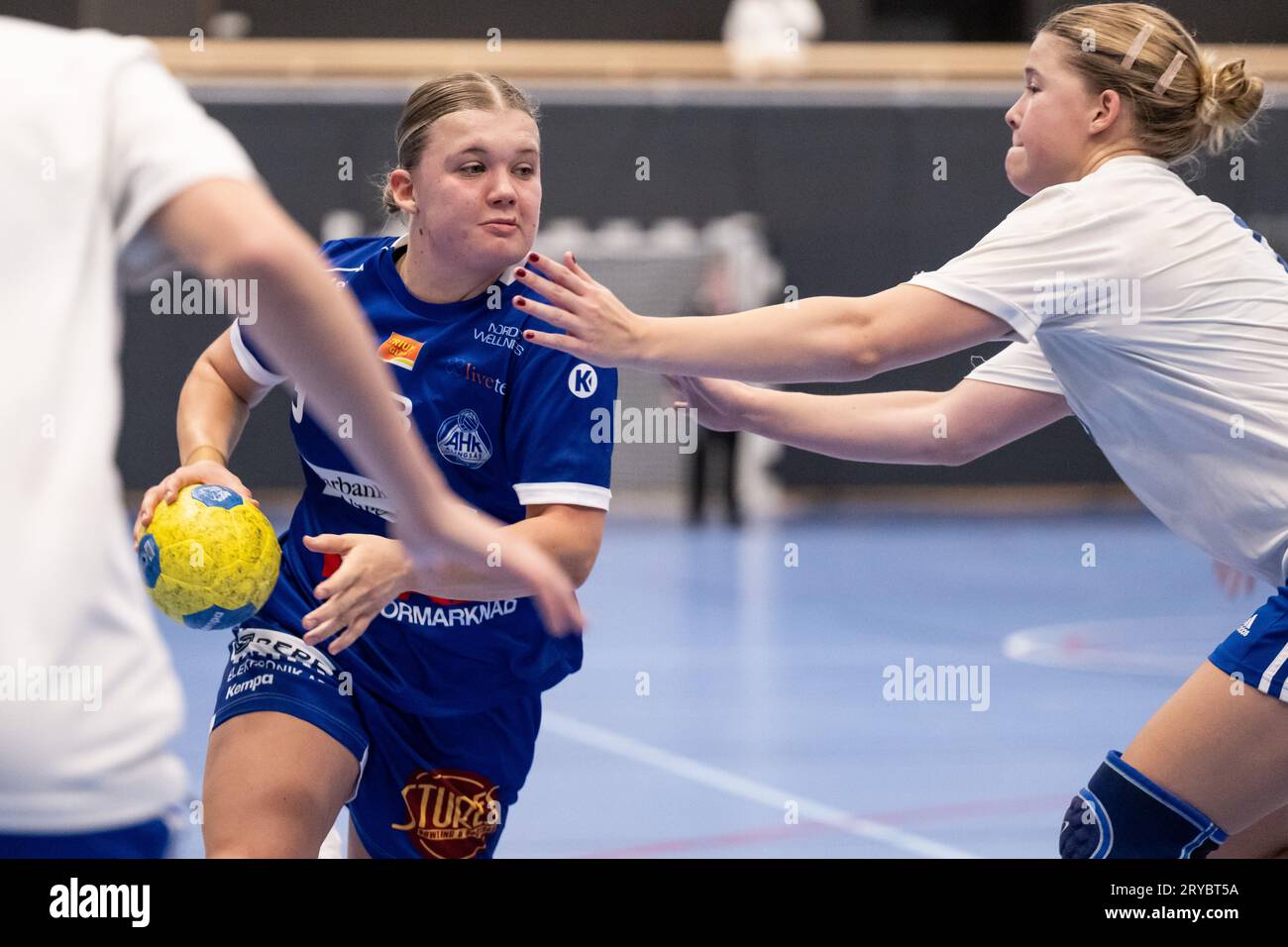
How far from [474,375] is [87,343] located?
6.06ft

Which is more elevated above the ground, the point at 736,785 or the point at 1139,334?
the point at 1139,334

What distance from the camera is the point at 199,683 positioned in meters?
8.06

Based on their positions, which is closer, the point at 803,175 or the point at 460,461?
the point at 460,461

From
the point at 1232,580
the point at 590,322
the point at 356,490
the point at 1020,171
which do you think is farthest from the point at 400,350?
the point at 1232,580

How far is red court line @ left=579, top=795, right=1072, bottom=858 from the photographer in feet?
17.1

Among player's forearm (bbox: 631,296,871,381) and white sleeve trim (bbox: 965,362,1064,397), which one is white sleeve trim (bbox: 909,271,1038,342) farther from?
white sleeve trim (bbox: 965,362,1064,397)

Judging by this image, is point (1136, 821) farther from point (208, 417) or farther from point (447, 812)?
point (208, 417)

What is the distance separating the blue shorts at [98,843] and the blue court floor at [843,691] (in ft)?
0.26

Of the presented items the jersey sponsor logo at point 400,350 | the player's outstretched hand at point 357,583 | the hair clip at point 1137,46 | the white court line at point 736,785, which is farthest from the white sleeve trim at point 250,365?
the white court line at point 736,785

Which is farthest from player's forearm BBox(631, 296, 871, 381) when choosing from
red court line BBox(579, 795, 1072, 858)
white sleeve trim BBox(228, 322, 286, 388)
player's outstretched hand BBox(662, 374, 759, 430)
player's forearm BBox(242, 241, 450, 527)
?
red court line BBox(579, 795, 1072, 858)

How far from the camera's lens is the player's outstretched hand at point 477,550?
1697mm

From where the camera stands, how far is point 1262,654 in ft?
9.35
